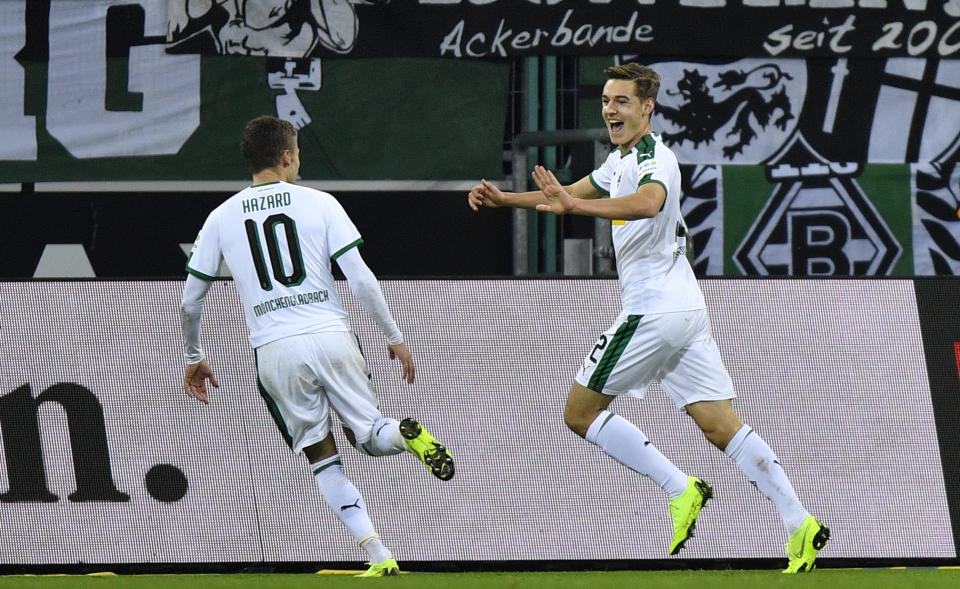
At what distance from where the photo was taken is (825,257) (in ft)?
35.9

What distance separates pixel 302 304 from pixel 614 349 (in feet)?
4.35

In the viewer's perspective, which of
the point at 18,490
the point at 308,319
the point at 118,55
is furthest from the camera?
the point at 118,55

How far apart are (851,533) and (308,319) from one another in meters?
3.01

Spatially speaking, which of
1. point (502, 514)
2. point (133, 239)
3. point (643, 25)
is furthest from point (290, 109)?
point (502, 514)

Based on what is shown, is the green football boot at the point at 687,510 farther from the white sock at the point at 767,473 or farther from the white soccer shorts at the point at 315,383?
the white soccer shorts at the point at 315,383

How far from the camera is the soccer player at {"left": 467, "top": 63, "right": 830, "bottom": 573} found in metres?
6.36

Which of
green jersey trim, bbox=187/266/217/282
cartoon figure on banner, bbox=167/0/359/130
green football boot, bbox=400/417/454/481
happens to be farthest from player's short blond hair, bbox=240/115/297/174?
cartoon figure on banner, bbox=167/0/359/130

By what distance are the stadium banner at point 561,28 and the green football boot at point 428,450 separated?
5050 millimetres

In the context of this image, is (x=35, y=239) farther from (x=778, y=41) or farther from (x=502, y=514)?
(x=778, y=41)

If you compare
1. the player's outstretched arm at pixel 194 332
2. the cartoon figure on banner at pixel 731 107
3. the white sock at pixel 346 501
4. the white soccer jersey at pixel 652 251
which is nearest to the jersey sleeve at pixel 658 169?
the white soccer jersey at pixel 652 251

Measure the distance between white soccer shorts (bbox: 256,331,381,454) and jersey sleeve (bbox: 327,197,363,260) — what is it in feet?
1.14

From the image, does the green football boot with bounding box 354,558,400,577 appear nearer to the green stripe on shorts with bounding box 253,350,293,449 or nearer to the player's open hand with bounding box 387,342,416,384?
the green stripe on shorts with bounding box 253,350,293,449

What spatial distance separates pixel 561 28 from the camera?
10.7 meters

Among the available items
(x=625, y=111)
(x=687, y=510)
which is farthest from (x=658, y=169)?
(x=687, y=510)
